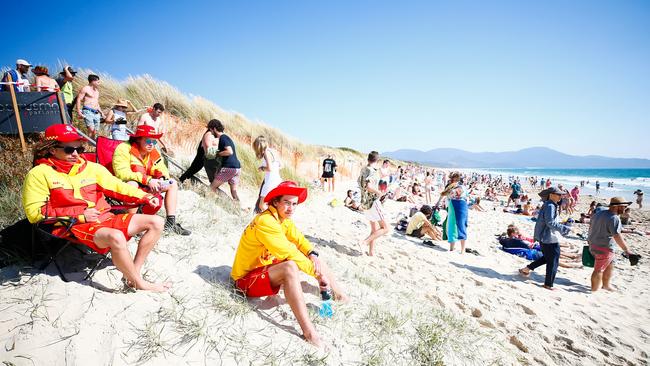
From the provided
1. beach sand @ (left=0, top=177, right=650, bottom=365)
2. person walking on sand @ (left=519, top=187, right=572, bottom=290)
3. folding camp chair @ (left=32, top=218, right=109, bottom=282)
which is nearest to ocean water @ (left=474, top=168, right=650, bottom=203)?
person walking on sand @ (left=519, top=187, right=572, bottom=290)

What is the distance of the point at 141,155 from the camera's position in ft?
11.1

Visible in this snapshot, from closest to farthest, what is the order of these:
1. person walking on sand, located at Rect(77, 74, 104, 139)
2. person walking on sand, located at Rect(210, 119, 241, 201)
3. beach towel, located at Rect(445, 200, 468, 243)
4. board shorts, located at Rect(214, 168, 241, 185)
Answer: person walking on sand, located at Rect(210, 119, 241, 201) < board shorts, located at Rect(214, 168, 241, 185) < person walking on sand, located at Rect(77, 74, 104, 139) < beach towel, located at Rect(445, 200, 468, 243)

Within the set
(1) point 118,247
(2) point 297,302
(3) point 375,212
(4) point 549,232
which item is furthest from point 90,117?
(4) point 549,232

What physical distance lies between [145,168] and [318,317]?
2603 millimetres

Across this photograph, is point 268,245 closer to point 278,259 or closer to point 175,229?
point 278,259

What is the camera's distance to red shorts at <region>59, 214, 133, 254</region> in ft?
7.13

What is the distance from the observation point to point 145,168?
340 centimetres

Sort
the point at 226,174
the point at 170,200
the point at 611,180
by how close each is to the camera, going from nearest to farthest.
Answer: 1. the point at 170,200
2. the point at 226,174
3. the point at 611,180

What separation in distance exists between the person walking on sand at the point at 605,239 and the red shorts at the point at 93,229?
6.92 m

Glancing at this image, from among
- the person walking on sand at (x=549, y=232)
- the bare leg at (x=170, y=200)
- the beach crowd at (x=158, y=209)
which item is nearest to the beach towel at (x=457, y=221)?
the beach crowd at (x=158, y=209)

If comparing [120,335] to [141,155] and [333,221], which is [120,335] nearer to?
[141,155]

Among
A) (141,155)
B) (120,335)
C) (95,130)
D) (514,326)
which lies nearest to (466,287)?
(514,326)

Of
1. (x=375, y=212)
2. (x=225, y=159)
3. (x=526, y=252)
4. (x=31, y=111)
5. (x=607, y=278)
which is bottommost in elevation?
(x=526, y=252)

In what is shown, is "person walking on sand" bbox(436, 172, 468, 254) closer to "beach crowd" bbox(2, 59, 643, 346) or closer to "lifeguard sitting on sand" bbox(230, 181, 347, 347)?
"beach crowd" bbox(2, 59, 643, 346)
